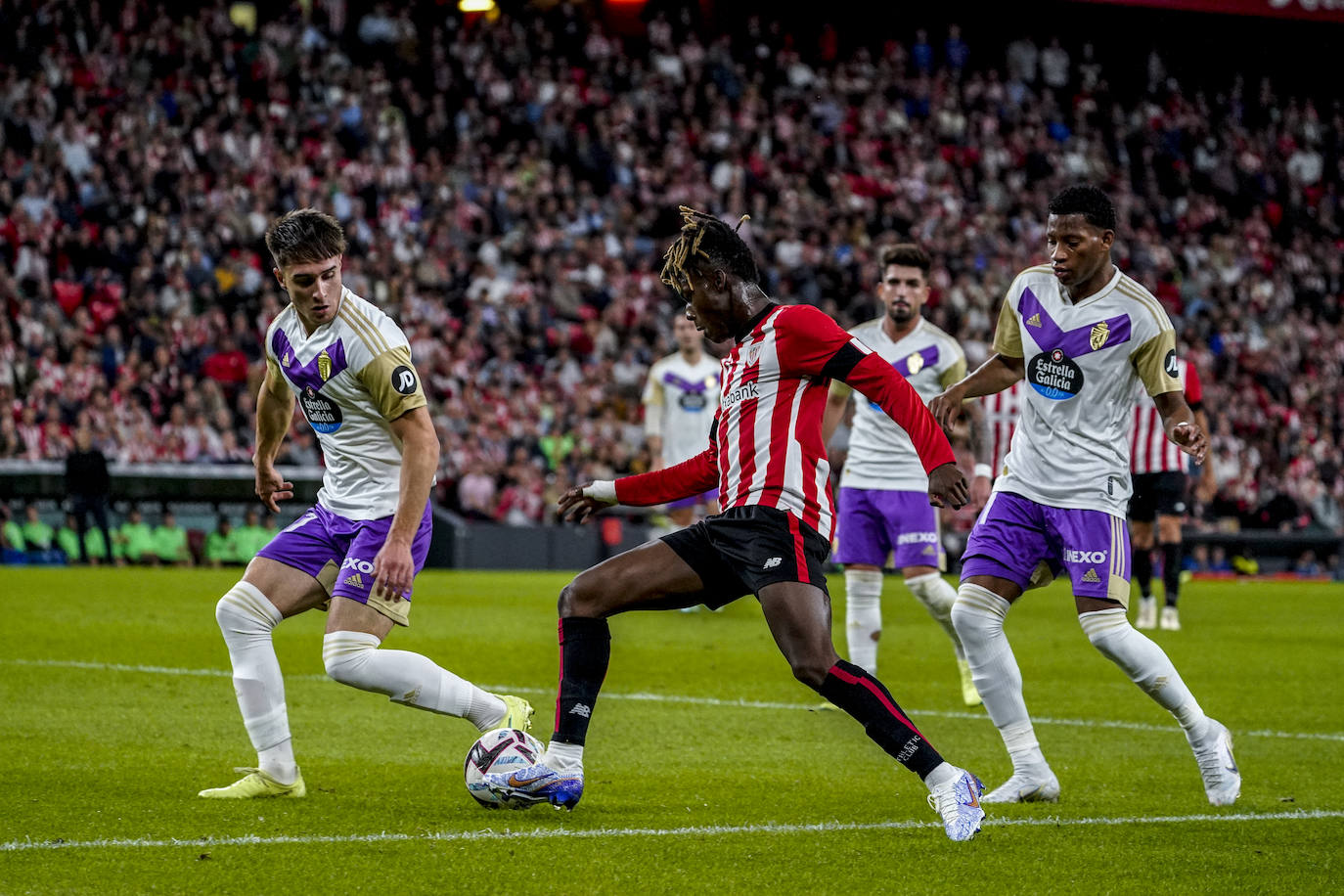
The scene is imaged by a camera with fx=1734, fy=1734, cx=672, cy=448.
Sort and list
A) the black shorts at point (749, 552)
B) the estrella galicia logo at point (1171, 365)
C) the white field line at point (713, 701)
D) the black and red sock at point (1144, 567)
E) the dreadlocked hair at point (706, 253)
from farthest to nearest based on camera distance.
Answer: the black and red sock at point (1144, 567) → the white field line at point (713, 701) → the estrella galicia logo at point (1171, 365) → the dreadlocked hair at point (706, 253) → the black shorts at point (749, 552)

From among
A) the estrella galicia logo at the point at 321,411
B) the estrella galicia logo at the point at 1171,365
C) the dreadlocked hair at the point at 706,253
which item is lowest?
the estrella galicia logo at the point at 321,411

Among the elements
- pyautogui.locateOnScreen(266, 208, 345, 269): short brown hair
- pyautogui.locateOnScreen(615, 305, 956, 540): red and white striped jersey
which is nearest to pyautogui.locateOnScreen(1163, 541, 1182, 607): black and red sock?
pyautogui.locateOnScreen(615, 305, 956, 540): red and white striped jersey

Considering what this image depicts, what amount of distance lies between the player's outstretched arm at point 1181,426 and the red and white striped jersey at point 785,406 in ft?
4.38

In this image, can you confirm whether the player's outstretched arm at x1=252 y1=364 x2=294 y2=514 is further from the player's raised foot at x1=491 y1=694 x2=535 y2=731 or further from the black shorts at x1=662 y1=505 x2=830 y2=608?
the black shorts at x1=662 y1=505 x2=830 y2=608

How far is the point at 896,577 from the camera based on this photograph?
79.4 feet

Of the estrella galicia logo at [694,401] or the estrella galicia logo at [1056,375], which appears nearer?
the estrella galicia logo at [1056,375]

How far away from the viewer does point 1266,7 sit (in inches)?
1164

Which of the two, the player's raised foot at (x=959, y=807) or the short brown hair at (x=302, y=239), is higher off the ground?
the short brown hair at (x=302, y=239)

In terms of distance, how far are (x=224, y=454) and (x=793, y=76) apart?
50.1 feet

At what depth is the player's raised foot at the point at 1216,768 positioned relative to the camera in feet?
21.6

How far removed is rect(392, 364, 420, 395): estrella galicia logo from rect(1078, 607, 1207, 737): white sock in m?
2.67

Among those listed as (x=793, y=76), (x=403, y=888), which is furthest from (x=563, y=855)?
(x=793, y=76)

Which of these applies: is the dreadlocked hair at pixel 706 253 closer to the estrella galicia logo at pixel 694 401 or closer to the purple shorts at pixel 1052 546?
the purple shorts at pixel 1052 546

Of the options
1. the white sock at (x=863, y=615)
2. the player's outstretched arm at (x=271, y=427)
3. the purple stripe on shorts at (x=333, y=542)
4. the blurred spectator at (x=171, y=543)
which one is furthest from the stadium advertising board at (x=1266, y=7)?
the purple stripe on shorts at (x=333, y=542)
